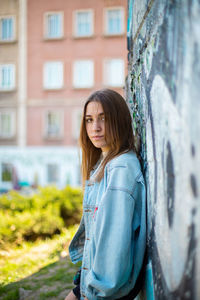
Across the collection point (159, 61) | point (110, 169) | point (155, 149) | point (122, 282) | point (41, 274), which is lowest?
point (41, 274)

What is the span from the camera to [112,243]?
158cm

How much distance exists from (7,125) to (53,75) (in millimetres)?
4219

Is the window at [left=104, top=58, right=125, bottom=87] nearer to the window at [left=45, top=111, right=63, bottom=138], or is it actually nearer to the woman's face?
the window at [left=45, top=111, right=63, bottom=138]

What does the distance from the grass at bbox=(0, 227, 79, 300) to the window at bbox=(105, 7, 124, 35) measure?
1544 centimetres

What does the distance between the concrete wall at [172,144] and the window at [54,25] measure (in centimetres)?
1854

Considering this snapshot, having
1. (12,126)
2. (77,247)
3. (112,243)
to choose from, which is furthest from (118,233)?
(12,126)

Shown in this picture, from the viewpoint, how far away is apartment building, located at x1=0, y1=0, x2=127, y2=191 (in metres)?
18.5

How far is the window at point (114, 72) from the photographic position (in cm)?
1834

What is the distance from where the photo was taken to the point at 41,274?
4148mm

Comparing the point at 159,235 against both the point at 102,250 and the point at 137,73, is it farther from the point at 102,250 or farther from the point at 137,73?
the point at 137,73

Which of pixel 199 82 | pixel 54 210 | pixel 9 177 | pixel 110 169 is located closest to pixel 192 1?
pixel 199 82

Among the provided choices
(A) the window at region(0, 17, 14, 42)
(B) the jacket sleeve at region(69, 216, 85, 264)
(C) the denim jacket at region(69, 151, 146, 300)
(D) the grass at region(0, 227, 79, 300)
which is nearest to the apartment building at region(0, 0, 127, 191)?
(A) the window at region(0, 17, 14, 42)

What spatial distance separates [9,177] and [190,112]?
744 inches

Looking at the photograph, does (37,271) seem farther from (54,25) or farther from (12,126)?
(54,25)
